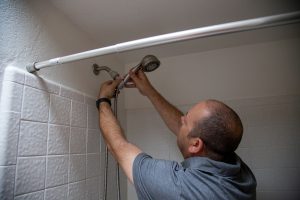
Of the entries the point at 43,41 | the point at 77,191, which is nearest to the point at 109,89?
the point at 43,41

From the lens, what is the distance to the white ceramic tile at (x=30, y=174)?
68cm

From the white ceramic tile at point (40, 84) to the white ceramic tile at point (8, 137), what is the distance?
5.0 inches

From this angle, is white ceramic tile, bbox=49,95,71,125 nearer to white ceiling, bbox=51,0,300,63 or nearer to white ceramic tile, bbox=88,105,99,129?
white ceramic tile, bbox=88,105,99,129

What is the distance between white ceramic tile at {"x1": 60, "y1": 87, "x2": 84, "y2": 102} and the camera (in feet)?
2.99

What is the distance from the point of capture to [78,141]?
977 millimetres

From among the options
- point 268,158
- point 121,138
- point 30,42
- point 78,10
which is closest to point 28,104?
point 30,42

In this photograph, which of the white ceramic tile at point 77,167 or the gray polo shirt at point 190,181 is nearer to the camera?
the gray polo shirt at point 190,181

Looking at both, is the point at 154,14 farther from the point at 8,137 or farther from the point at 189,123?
the point at 8,137

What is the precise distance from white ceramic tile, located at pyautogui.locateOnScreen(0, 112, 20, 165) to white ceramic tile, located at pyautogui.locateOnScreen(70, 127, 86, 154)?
27cm

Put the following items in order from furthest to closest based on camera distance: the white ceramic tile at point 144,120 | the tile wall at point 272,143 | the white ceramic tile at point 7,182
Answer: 1. the white ceramic tile at point 144,120
2. the tile wall at point 272,143
3. the white ceramic tile at point 7,182

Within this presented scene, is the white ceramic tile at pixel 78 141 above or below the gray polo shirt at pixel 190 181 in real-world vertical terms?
above

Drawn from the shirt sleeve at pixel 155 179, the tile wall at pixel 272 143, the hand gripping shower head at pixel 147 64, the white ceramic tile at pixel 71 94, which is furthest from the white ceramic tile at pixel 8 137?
the tile wall at pixel 272 143

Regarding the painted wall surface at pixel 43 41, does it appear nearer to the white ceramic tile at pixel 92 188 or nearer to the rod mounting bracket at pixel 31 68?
the rod mounting bracket at pixel 31 68

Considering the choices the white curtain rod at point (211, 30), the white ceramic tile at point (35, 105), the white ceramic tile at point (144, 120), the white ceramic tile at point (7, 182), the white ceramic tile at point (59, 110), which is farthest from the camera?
the white ceramic tile at point (144, 120)
